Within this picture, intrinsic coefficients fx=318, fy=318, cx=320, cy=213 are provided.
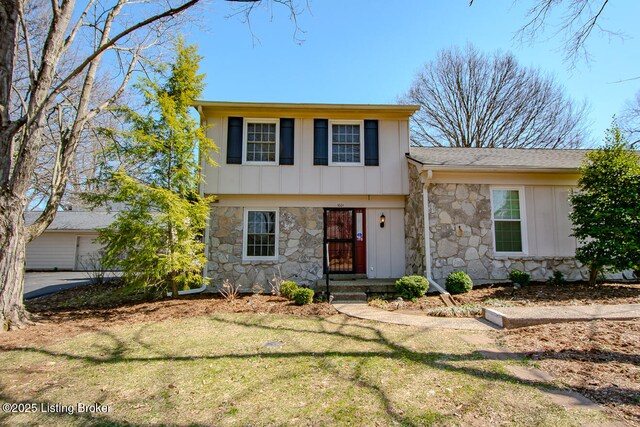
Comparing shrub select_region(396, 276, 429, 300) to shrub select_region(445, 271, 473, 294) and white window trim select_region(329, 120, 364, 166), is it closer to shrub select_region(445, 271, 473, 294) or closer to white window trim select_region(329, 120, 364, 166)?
shrub select_region(445, 271, 473, 294)

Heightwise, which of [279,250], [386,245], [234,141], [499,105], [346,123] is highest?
[499,105]

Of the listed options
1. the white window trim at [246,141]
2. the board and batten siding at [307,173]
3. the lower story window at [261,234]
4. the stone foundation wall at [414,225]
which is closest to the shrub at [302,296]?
the lower story window at [261,234]

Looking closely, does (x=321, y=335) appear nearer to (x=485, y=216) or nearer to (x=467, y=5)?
(x=467, y=5)

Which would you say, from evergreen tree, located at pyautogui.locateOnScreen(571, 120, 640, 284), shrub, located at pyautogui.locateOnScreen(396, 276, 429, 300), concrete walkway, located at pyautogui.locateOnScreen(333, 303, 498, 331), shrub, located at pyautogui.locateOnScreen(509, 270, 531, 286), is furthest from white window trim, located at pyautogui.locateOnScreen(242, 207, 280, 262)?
evergreen tree, located at pyautogui.locateOnScreen(571, 120, 640, 284)

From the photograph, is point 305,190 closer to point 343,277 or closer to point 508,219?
point 343,277

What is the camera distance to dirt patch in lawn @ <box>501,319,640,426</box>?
2.59 metres

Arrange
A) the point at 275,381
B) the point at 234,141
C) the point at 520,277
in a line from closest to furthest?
the point at 275,381 < the point at 520,277 < the point at 234,141

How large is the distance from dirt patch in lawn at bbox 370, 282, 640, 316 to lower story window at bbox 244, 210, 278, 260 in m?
3.16

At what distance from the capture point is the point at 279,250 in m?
8.48

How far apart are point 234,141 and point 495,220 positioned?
703 centimetres

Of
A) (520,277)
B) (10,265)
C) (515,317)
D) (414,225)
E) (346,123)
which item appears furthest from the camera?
(346,123)

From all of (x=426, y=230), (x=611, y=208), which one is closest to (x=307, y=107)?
(x=426, y=230)

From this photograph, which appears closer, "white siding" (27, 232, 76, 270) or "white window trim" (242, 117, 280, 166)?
A: "white window trim" (242, 117, 280, 166)

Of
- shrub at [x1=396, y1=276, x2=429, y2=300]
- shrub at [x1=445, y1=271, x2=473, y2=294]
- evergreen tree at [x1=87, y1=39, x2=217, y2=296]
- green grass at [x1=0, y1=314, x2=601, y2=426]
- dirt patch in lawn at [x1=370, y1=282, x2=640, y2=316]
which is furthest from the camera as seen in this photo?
shrub at [x1=445, y1=271, x2=473, y2=294]
